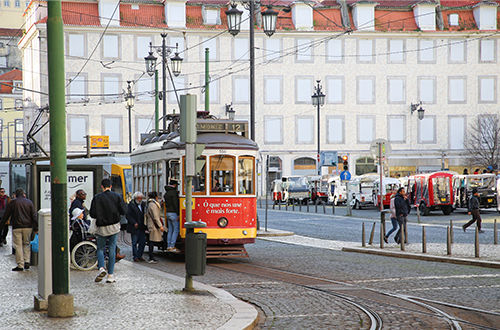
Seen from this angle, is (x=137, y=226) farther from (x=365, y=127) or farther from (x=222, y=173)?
(x=365, y=127)

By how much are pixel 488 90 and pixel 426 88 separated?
240 inches

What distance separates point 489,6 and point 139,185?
56541 mm

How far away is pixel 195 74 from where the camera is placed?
2552 inches

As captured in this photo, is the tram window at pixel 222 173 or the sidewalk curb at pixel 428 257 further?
the tram window at pixel 222 173

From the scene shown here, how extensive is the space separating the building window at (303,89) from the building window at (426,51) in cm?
1049

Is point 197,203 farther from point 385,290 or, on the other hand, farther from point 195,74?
point 195,74

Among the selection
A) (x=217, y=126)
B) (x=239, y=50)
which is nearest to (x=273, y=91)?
(x=239, y=50)

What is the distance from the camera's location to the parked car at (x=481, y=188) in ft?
A: 118

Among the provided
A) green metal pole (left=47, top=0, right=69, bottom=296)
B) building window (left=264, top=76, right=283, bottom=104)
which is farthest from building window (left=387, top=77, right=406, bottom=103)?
green metal pole (left=47, top=0, right=69, bottom=296)

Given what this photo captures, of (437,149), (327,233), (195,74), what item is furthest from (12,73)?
(327,233)

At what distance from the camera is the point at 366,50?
220ft

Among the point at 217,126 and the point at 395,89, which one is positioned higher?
the point at 395,89

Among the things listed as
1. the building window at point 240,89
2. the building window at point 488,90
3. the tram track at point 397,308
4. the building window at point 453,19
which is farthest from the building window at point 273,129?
the tram track at point 397,308

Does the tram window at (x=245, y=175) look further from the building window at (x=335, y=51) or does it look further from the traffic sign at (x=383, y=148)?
the building window at (x=335, y=51)
